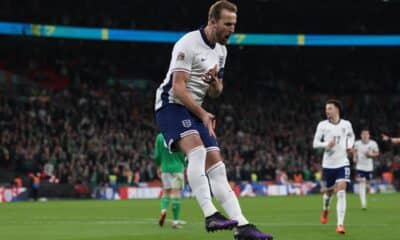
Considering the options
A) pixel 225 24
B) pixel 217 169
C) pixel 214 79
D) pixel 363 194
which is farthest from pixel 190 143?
pixel 363 194

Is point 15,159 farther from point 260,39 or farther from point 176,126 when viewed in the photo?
point 176,126

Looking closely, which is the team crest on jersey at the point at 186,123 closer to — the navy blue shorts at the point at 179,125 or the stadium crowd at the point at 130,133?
the navy blue shorts at the point at 179,125

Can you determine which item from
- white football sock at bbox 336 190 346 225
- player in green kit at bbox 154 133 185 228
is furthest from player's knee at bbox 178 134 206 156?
player in green kit at bbox 154 133 185 228

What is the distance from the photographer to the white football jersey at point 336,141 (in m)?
16.4

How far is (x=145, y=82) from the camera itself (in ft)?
153

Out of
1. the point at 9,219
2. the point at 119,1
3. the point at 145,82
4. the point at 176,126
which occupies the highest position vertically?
the point at 119,1

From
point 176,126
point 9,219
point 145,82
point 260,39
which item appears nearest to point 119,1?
point 145,82

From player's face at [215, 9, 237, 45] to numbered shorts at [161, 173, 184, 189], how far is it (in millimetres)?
8177

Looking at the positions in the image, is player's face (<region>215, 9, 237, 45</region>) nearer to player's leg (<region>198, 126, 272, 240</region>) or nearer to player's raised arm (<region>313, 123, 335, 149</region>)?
player's leg (<region>198, 126, 272, 240</region>)

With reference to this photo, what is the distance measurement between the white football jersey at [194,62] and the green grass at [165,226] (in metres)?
4.58

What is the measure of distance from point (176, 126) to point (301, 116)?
37.9m

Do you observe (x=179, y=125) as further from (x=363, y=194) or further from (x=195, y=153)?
(x=363, y=194)

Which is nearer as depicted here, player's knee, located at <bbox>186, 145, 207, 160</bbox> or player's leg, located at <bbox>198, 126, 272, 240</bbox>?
player's leg, located at <bbox>198, 126, 272, 240</bbox>

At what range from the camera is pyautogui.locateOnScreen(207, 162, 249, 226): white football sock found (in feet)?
28.3
